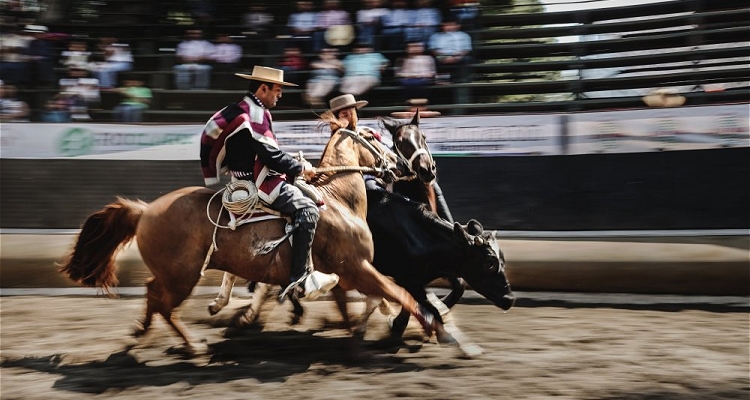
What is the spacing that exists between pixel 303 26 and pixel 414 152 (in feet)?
19.5

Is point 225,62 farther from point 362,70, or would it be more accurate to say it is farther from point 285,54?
point 362,70

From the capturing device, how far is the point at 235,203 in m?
6.09

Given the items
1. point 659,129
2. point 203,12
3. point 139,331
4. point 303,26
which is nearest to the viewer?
point 139,331

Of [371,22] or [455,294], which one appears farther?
[371,22]

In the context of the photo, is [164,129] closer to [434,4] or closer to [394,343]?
[434,4]

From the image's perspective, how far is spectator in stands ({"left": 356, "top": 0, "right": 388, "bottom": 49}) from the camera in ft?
38.9

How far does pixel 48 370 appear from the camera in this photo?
19.4 feet

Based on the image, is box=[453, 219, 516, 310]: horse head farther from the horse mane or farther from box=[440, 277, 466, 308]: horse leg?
box=[440, 277, 466, 308]: horse leg

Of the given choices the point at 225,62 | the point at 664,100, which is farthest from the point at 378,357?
the point at 225,62

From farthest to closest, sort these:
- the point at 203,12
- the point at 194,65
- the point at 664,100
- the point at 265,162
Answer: the point at 203,12
the point at 194,65
the point at 664,100
the point at 265,162

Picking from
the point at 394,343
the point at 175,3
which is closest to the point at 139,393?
the point at 394,343

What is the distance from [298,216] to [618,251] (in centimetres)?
447

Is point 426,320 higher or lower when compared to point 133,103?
lower

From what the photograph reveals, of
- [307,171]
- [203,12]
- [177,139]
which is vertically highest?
[203,12]
